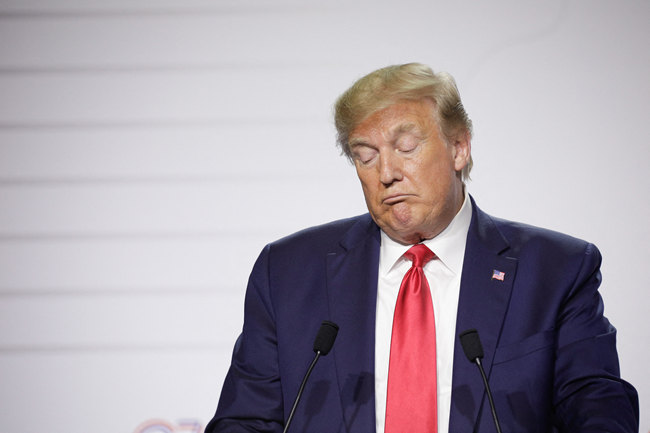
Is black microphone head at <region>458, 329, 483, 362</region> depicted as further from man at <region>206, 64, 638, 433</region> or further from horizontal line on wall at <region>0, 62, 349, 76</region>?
horizontal line on wall at <region>0, 62, 349, 76</region>

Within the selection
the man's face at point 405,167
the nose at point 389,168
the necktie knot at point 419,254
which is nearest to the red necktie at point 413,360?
the necktie knot at point 419,254

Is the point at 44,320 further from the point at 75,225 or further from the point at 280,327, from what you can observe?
the point at 280,327

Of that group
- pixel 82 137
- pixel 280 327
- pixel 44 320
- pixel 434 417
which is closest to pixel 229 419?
pixel 280 327

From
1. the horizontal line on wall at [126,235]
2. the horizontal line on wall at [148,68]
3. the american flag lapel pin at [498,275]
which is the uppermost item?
the horizontal line on wall at [148,68]

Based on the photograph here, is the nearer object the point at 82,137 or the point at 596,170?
the point at 596,170

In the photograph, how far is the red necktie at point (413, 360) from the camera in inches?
68.9

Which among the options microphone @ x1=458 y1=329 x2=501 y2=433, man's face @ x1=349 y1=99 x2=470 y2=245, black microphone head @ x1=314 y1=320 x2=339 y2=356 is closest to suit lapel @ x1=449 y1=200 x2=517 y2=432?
man's face @ x1=349 y1=99 x2=470 y2=245

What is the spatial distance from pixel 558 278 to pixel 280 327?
0.75 meters

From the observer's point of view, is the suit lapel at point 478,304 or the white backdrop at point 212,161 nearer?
the suit lapel at point 478,304

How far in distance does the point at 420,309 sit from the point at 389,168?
0.37 meters

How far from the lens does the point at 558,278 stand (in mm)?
1883

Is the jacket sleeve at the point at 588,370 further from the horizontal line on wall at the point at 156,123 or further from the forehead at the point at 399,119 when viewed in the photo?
the horizontal line on wall at the point at 156,123

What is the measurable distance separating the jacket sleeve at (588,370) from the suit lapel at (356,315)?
0.47 metres

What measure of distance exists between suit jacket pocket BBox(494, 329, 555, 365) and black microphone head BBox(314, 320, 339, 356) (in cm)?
47
